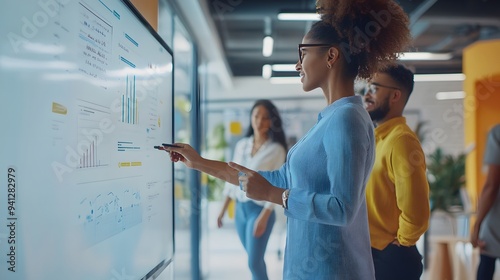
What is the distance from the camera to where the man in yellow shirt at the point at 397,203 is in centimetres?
183

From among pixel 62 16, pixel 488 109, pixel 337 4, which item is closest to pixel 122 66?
pixel 62 16

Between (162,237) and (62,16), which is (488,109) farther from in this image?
(62,16)

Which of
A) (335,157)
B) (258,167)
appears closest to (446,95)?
(258,167)

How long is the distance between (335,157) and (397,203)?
0.74m

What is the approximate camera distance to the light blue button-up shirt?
1240 mm

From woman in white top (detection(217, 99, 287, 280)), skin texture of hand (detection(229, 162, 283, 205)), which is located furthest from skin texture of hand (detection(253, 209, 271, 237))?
skin texture of hand (detection(229, 162, 283, 205))

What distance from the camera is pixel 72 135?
1.04 m

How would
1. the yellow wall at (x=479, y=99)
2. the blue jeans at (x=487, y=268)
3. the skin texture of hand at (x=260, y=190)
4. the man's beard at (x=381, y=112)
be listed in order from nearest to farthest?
the skin texture of hand at (x=260, y=190) → the man's beard at (x=381, y=112) → the blue jeans at (x=487, y=268) → the yellow wall at (x=479, y=99)

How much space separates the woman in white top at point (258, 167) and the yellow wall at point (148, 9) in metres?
1.36

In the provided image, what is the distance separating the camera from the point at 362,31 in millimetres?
1460

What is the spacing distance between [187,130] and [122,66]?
404cm

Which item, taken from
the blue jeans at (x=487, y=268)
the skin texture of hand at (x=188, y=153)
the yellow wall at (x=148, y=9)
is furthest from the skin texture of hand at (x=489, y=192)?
the yellow wall at (x=148, y=9)

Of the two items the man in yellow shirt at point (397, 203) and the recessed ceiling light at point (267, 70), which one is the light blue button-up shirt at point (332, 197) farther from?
the recessed ceiling light at point (267, 70)

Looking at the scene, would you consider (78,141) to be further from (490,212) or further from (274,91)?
(274,91)
